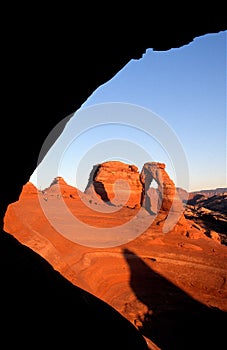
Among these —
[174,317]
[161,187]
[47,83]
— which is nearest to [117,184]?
[161,187]

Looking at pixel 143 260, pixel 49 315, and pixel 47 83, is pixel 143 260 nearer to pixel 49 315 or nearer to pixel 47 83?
pixel 49 315

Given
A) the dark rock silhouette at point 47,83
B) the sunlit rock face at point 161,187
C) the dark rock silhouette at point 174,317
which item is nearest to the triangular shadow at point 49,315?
the dark rock silhouette at point 47,83

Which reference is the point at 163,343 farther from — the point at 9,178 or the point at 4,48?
the point at 4,48

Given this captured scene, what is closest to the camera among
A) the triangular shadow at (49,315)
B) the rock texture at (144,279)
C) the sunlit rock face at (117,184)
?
the triangular shadow at (49,315)

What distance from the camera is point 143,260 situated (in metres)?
21.3

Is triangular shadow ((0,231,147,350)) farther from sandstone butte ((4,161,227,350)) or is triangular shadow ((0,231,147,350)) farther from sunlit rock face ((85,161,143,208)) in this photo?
sunlit rock face ((85,161,143,208))

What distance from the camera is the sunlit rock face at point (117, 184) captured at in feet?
142

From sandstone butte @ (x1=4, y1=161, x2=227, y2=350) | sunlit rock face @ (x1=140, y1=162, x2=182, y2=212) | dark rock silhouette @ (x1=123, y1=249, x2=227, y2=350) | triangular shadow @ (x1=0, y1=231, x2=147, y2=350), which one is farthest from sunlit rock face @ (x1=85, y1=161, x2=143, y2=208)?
triangular shadow @ (x1=0, y1=231, x2=147, y2=350)

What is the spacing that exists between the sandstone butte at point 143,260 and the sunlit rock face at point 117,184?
596 cm

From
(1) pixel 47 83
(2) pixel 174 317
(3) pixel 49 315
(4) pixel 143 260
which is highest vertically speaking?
(1) pixel 47 83

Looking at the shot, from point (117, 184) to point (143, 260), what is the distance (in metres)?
24.0

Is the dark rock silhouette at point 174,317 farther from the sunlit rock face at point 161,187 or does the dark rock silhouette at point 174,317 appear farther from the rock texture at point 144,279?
the sunlit rock face at point 161,187

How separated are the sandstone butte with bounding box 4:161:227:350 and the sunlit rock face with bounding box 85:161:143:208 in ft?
19.5

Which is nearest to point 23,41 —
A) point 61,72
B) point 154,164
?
point 61,72
